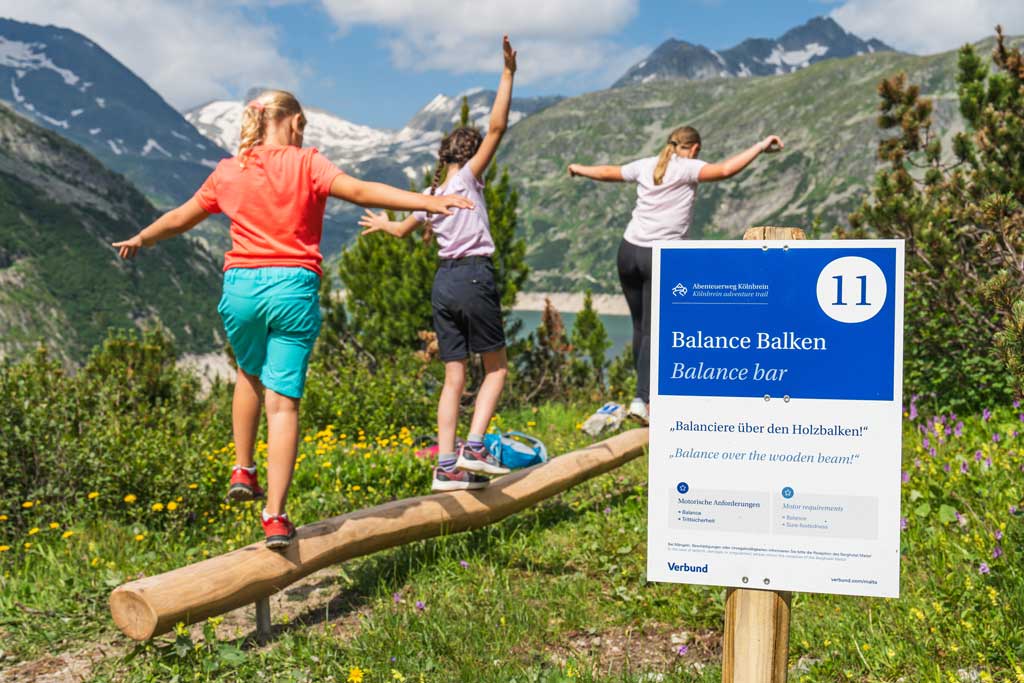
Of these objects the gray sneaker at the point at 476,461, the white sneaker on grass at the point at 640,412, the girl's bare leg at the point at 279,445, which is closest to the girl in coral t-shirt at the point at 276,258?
the girl's bare leg at the point at 279,445

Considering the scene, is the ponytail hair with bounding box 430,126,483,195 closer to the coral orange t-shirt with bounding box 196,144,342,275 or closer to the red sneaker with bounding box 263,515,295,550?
the coral orange t-shirt with bounding box 196,144,342,275

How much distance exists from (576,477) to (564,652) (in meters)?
1.84

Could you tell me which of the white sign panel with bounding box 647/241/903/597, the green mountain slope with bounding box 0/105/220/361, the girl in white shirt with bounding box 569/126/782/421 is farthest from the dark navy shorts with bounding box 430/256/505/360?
the green mountain slope with bounding box 0/105/220/361

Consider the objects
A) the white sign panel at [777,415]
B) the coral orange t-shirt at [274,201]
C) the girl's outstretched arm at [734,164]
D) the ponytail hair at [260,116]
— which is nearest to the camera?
the white sign panel at [777,415]

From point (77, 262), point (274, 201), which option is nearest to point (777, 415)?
point (274, 201)

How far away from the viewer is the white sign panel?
2.18 meters

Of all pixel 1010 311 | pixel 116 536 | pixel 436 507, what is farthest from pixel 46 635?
pixel 1010 311

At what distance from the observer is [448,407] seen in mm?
4859

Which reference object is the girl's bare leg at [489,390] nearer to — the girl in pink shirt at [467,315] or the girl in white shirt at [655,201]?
the girl in pink shirt at [467,315]

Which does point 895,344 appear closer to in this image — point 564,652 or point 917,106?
point 564,652

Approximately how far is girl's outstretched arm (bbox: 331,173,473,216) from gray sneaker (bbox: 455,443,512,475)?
1.61m

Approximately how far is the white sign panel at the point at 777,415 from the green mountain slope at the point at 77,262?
12387cm

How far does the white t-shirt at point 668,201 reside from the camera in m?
6.07

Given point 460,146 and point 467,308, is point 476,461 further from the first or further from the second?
point 460,146
